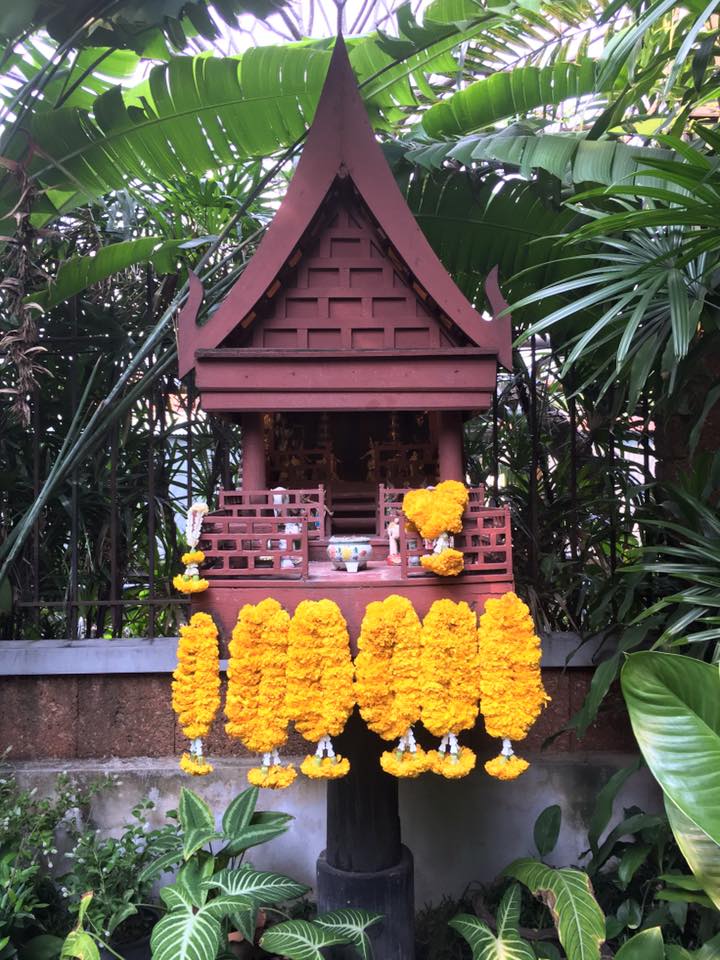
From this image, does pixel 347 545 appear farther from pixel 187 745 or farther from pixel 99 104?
pixel 99 104

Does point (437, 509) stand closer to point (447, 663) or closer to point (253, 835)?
point (447, 663)

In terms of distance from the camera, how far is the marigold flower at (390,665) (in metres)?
1.77

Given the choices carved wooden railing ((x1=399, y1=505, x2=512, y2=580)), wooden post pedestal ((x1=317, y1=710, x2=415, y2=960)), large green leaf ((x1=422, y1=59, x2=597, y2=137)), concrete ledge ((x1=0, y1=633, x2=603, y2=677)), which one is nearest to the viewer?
carved wooden railing ((x1=399, y1=505, x2=512, y2=580))

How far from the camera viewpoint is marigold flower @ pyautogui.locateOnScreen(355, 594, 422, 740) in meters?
1.77

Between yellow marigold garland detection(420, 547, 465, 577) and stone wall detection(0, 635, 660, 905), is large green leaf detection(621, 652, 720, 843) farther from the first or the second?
stone wall detection(0, 635, 660, 905)

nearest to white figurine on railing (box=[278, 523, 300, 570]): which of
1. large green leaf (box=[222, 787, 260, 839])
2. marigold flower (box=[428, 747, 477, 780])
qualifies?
marigold flower (box=[428, 747, 477, 780])

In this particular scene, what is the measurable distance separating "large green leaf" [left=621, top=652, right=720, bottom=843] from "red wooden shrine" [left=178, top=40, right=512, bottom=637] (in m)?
0.45

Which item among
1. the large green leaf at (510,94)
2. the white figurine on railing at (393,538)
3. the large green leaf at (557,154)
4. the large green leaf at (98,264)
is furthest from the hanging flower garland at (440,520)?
the large green leaf at (510,94)

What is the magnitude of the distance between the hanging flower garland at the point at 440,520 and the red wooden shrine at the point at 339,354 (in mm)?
69

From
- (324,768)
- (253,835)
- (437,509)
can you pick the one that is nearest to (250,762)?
(253,835)

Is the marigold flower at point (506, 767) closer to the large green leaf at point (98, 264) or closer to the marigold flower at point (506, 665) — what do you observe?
the marigold flower at point (506, 665)

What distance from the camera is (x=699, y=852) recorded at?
200 centimetres

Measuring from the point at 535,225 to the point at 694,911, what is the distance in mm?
2590

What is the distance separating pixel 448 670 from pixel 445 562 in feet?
0.88
